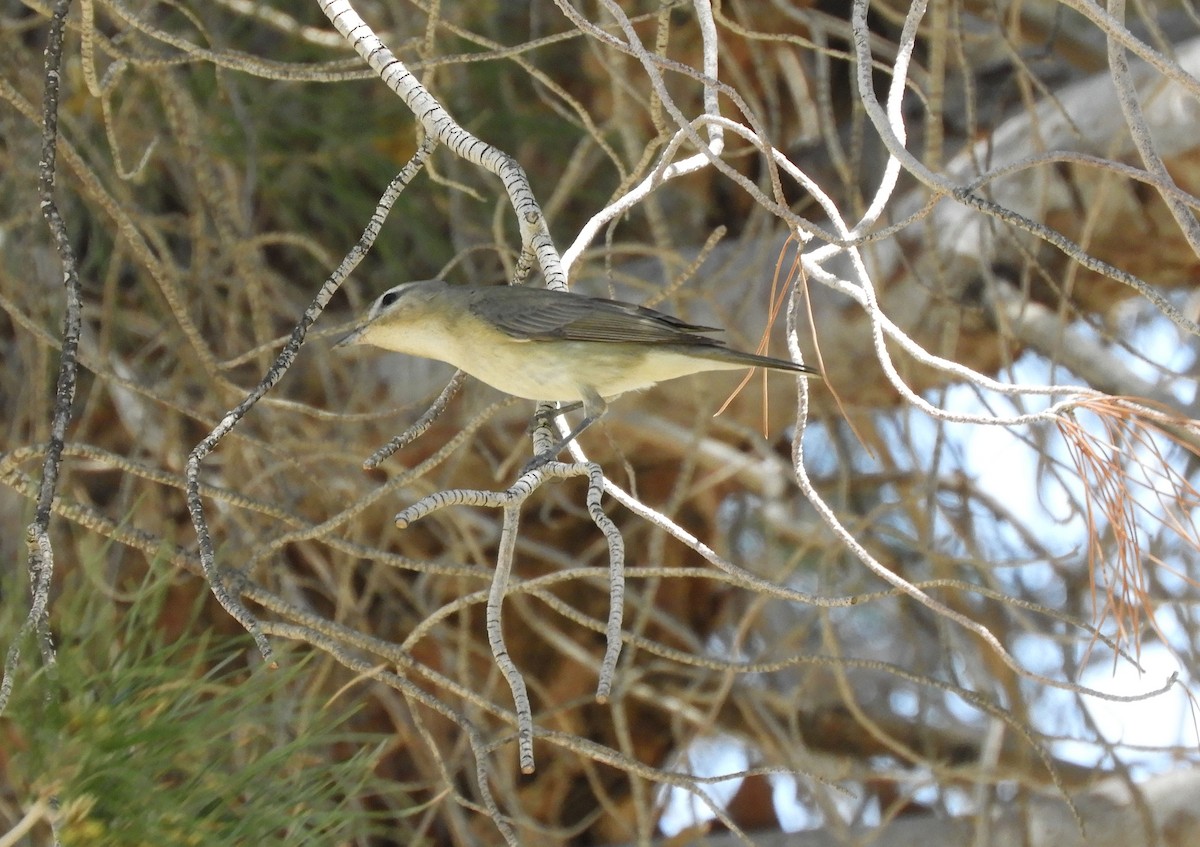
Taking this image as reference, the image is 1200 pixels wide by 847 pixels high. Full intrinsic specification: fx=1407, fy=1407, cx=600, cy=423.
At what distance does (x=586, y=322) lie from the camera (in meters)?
2.45

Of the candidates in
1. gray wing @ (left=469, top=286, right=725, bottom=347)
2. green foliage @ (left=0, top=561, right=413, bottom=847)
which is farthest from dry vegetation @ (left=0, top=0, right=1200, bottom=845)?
green foliage @ (left=0, top=561, right=413, bottom=847)

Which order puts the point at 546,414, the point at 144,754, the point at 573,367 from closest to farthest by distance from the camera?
the point at 144,754 → the point at 546,414 → the point at 573,367

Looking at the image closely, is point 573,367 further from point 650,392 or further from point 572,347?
point 650,392

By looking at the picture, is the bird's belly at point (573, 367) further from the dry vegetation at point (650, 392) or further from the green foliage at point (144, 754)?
the green foliage at point (144, 754)

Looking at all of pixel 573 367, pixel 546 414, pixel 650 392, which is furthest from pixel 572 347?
pixel 650 392

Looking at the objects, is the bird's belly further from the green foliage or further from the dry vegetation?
the green foliage

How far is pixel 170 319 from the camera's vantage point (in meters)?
3.35

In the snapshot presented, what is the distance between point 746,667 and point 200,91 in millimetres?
2429

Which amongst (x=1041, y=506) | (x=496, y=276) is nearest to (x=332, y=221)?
(x=496, y=276)

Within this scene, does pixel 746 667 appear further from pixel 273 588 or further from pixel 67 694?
pixel 273 588

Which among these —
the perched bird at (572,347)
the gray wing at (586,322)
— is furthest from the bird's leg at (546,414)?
the gray wing at (586,322)

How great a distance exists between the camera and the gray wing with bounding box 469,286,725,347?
2.44m

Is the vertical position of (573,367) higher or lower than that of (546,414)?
higher

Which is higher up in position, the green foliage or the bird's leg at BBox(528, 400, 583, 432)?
the bird's leg at BBox(528, 400, 583, 432)
